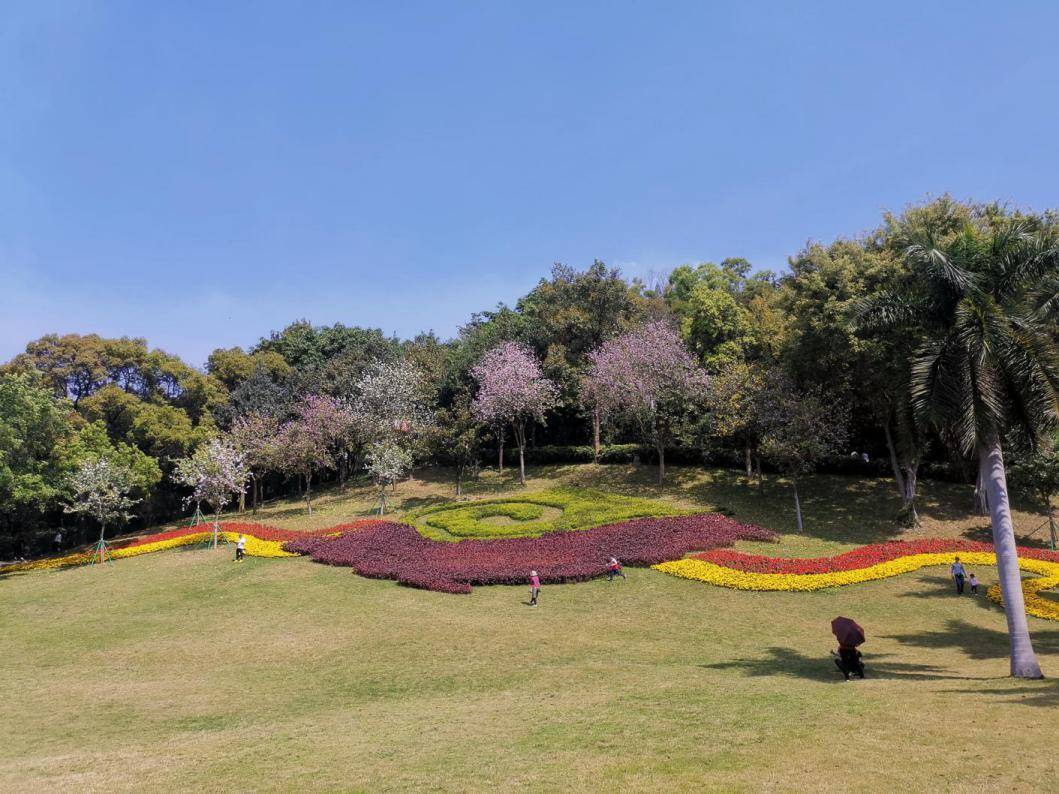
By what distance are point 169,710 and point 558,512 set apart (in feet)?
75.5

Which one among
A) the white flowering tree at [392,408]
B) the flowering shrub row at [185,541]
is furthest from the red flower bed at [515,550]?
the white flowering tree at [392,408]

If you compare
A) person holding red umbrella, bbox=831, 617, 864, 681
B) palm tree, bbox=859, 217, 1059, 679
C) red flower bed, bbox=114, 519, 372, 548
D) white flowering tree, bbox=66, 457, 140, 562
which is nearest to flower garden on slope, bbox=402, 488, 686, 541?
red flower bed, bbox=114, 519, 372, 548

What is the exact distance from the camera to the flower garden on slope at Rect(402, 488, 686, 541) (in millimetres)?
31062

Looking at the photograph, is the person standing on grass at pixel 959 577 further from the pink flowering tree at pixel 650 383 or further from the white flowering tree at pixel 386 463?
the white flowering tree at pixel 386 463

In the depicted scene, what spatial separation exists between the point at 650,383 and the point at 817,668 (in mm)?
28149

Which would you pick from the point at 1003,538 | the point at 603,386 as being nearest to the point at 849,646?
the point at 1003,538

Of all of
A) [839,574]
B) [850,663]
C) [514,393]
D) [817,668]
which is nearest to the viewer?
[850,663]

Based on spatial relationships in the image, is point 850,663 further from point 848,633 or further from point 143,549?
point 143,549

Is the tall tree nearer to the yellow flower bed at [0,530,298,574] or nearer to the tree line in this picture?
the tree line

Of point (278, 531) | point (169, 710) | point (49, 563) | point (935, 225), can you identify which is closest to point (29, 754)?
point (169, 710)

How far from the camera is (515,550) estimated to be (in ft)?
93.0

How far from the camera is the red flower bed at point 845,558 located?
77.4 ft

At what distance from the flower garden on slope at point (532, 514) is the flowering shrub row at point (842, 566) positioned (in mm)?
6769

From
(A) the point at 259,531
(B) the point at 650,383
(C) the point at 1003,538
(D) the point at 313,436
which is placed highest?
(B) the point at 650,383
